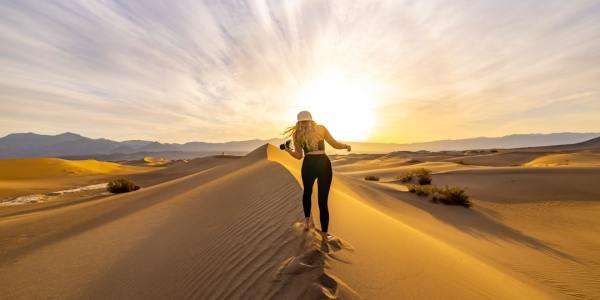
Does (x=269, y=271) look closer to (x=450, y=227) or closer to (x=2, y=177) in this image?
(x=450, y=227)

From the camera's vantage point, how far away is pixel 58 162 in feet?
90.7

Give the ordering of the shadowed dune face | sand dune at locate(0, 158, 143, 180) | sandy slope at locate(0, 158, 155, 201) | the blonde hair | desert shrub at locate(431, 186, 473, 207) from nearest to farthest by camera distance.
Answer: the blonde hair < desert shrub at locate(431, 186, 473, 207) < the shadowed dune face < sandy slope at locate(0, 158, 155, 201) < sand dune at locate(0, 158, 143, 180)

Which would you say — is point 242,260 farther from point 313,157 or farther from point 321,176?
point 313,157

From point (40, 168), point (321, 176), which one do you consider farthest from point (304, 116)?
point (40, 168)

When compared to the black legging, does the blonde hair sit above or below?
above

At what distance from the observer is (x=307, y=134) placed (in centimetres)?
348

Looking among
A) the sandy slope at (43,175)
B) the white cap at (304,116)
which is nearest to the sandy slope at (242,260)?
the white cap at (304,116)

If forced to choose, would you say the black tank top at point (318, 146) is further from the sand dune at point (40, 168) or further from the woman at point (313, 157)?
the sand dune at point (40, 168)

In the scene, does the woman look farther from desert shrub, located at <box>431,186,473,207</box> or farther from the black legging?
desert shrub, located at <box>431,186,473,207</box>

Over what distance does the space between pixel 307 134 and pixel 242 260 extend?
1.84m

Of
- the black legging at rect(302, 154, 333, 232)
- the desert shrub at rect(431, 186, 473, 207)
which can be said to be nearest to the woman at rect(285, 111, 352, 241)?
the black legging at rect(302, 154, 333, 232)

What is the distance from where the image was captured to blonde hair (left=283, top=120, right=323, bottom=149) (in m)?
3.49

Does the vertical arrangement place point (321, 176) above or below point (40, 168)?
above

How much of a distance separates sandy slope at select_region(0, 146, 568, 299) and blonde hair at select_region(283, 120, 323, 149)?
4.12 ft
